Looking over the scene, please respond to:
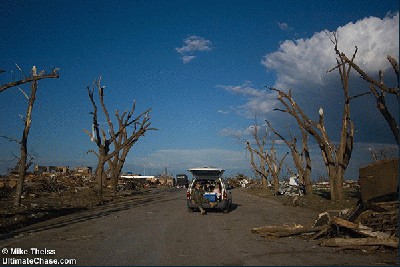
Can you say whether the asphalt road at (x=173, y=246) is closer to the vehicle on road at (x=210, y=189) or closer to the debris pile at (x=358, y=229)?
the debris pile at (x=358, y=229)

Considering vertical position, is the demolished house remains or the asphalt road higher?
the demolished house remains

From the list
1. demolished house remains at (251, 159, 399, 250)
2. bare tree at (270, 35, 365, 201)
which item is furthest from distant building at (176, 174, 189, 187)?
demolished house remains at (251, 159, 399, 250)

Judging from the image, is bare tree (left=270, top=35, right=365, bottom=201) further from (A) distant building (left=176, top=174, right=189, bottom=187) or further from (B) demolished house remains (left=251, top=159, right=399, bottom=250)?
(A) distant building (left=176, top=174, right=189, bottom=187)

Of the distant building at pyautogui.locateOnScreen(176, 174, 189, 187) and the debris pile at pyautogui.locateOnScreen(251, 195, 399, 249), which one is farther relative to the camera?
the distant building at pyautogui.locateOnScreen(176, 174, 189, 187)

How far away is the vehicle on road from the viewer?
16766mm

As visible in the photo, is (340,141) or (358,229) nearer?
(358,229)

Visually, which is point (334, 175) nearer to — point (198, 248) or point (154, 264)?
point (198, 248)

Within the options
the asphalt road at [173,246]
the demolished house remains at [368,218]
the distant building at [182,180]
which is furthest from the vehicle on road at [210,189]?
the distant building at [182,180]

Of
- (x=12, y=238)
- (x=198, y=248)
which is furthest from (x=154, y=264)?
(x=12, y=238)

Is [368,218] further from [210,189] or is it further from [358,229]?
[210,189]

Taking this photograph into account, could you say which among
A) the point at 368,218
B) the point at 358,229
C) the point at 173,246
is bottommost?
the point at 173,246

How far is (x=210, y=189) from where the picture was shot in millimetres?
18156

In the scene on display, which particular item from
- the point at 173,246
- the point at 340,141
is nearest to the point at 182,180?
the point at 340,141

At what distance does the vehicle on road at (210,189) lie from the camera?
16766 millimetres
